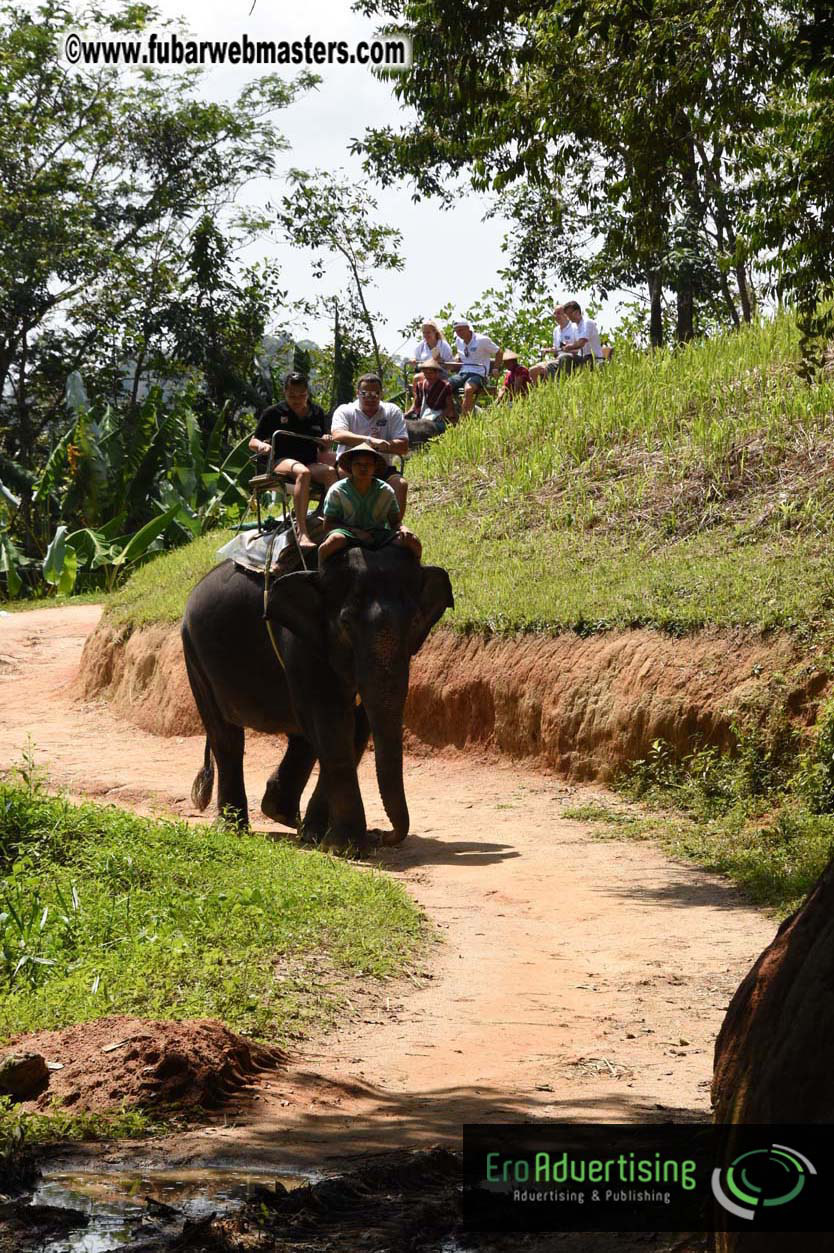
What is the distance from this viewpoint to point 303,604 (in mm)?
10492

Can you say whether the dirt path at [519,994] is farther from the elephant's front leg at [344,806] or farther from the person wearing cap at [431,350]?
the person wearing cap at [431,350]

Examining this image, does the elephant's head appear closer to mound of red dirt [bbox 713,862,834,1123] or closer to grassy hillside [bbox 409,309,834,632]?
grassy hillside [bbox 409,309,834,632]

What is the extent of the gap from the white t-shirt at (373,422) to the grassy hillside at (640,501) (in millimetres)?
3009

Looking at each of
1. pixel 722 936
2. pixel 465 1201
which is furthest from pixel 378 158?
pixel 465 1201

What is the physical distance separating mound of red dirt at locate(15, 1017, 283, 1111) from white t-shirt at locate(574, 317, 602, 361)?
17.8m

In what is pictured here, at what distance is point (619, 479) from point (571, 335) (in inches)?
227

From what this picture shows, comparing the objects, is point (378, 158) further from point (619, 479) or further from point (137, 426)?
point (619, 479)

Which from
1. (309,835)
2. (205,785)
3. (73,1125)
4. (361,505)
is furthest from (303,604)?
(73,1125)

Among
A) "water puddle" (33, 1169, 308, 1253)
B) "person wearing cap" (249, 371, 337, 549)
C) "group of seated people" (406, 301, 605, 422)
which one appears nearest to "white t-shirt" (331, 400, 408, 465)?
"person wearing cap" (249, 371, 337, 549)

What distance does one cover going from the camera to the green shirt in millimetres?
10516

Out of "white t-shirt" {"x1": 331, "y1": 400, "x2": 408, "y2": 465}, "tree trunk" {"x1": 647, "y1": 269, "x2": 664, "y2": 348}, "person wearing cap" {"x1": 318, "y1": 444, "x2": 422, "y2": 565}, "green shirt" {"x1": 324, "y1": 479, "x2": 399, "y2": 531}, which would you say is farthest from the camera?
"tree trunk" {"x1": 647, "y1": 269, "x2": 664, "y2": 348}

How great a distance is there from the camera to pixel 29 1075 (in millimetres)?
5102

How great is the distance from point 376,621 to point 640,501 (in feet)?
23.8

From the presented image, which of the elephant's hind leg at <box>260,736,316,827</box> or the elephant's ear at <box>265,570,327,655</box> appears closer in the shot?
the elephant's ear at <box>265,570,327,655</box>
